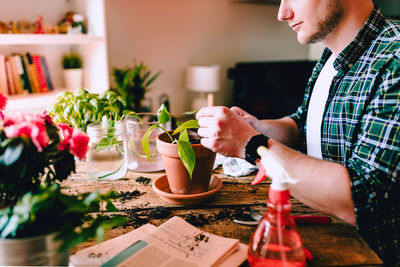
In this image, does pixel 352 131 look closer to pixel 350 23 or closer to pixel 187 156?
pixel 350 23

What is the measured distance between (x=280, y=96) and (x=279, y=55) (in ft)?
2.52

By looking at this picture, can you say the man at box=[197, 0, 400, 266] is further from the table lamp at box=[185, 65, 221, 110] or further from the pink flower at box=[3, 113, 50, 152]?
the table lamp at box=[185, 65, 221, 110]

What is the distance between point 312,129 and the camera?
1.39 meters

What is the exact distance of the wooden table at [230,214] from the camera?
0.71m

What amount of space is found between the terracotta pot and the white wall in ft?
8.10

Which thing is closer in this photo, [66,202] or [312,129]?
[66,202]

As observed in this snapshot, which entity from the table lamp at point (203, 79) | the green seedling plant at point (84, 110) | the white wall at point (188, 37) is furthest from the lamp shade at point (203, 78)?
the green seedling plant at point (84, 110)

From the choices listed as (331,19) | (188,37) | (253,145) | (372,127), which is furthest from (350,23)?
(188,37)

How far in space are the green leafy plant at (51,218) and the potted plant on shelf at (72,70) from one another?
239 centimetres

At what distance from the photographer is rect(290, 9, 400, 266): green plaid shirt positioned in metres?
0.84

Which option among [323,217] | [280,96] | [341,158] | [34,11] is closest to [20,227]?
[323,217]

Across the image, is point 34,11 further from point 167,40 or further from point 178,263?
point 178,263

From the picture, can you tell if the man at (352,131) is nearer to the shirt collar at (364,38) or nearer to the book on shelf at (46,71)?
the shirt collar at (364,38)

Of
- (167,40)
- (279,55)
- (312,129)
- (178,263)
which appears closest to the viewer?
(178,263)
